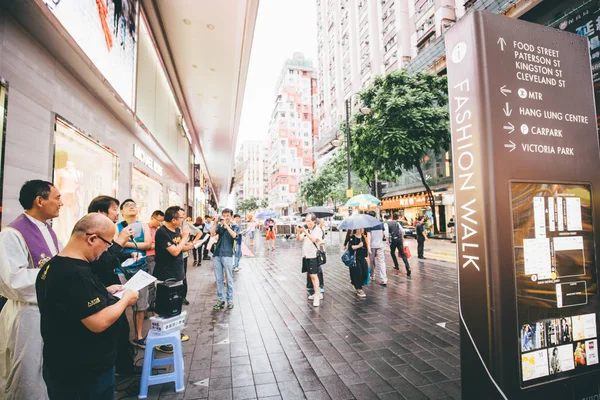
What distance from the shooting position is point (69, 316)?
157 cm

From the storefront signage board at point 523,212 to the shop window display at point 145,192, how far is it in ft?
23.7

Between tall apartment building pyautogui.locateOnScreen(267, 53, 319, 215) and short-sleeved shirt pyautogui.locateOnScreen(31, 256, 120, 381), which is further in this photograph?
tall apartment building pyautogui.locateOnScreen(267, 53, 319, 215)

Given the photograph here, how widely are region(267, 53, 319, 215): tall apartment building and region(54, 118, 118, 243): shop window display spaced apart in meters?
64.1

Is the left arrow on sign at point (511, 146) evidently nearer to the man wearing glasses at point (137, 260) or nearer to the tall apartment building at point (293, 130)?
the man wearing glasses at point (137, 260)

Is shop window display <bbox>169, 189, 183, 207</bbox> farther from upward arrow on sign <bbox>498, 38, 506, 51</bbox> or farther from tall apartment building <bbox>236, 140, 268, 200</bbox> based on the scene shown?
tall apartment building <bbox>236, 140, 268, 200</bbox>

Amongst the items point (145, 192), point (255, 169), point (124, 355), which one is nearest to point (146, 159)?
point (145, 192)

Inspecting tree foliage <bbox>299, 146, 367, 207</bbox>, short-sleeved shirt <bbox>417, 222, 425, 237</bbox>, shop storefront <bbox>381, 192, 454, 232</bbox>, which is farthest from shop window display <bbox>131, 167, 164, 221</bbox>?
tree foliage <bbox>299, 146, 367, 207</bbox>

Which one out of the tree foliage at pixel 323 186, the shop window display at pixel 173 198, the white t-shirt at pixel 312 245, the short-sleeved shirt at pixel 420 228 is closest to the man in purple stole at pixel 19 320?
the white t-shirt at pixel 312 245

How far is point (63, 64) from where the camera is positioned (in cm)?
391

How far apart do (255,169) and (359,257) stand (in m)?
108

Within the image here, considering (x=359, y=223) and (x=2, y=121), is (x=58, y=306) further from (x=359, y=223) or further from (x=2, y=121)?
(x=359, y=223)

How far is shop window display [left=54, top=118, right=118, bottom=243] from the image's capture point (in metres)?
3.87

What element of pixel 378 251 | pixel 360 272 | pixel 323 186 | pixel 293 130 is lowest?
pixel 360 272

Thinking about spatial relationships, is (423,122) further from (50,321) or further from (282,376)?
(50,321)
